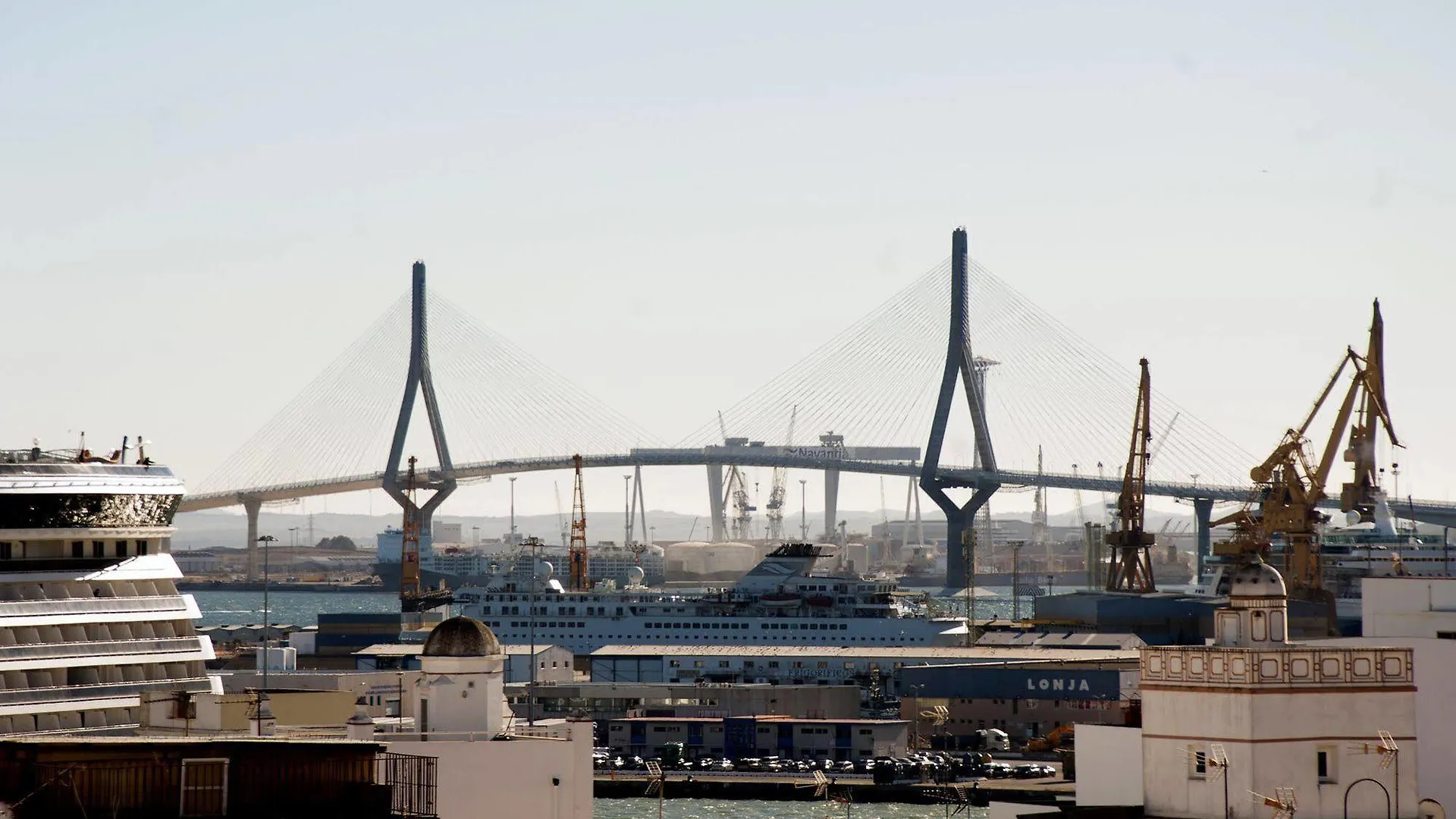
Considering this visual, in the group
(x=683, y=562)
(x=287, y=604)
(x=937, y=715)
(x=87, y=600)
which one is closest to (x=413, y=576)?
(x=937, y=715)

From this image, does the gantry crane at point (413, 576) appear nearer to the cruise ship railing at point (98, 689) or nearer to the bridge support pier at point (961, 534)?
the bridge support pier at point (961, 534)

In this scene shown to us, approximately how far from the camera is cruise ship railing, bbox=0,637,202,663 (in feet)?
66.2

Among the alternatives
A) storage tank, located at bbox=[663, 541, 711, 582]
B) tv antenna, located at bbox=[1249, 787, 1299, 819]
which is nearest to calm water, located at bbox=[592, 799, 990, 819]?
tv antenna, located at bbox=[1249, 787, 1299, 819]

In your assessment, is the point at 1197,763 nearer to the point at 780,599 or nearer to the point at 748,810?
the point at 748,810

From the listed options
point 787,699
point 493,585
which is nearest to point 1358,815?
point 787,699

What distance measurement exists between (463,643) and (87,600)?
11.3 feet

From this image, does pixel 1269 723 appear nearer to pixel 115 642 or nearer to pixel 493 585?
pixel 115 642

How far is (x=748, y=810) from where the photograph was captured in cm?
4306

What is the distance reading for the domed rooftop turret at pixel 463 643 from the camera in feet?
66.2

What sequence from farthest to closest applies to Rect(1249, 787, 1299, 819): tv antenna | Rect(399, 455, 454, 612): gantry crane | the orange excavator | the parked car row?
1. Rect(399, 455, 454, 612): gantry crane
2. the orange excavator
3. the parked car row
4. Rect(1249, 787, 1299, 819): tv antenna

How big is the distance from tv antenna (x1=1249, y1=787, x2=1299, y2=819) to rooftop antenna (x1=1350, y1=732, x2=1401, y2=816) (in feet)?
1.54

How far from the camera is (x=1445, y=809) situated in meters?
15.3

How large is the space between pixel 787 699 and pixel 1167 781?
46.3 m

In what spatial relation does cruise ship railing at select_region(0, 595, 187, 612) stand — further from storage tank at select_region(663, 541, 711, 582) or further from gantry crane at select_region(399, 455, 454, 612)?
storage tank at select_region(663, 541, 711, 582)
